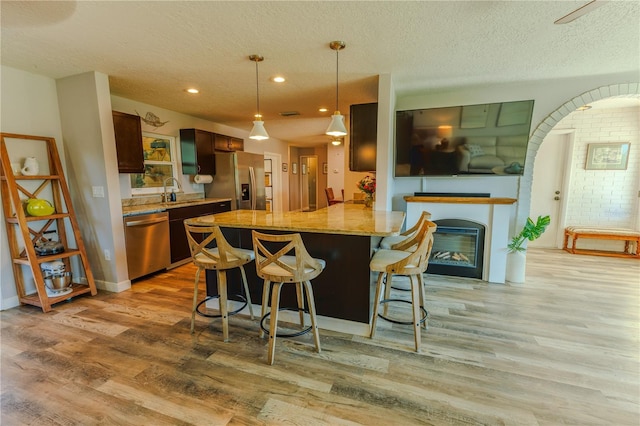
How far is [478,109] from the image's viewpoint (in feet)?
11.2

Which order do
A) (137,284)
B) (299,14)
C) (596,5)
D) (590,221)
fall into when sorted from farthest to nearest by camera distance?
(590,221) → (137,284) → (299,14) → (596,5)

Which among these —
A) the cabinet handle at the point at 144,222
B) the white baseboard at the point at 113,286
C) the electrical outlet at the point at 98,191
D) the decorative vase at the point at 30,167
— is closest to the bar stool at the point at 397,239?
the cabinet handle at the point at 144,222

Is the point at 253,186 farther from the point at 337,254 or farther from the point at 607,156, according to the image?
the point at 607,156

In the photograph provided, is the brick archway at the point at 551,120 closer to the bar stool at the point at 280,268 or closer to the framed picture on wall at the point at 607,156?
the framed picture on wall at the point at 607,156

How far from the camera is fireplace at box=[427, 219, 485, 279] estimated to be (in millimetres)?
3664

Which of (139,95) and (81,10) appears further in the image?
(139,95)

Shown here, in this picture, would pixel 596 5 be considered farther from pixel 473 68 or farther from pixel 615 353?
pixel 615 353

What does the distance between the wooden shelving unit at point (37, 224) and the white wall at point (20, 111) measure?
0.06 metres

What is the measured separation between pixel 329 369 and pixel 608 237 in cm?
525

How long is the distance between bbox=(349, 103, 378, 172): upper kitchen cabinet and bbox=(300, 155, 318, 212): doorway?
637 centimetres

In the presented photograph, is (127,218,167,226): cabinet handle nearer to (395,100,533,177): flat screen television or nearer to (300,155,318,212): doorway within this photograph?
(395,100,533,177): flat screen television

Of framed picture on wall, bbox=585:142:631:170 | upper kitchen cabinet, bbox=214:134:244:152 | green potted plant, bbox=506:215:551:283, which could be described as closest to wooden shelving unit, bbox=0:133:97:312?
upper kitchen cabinet, bbox=214:134:244:152

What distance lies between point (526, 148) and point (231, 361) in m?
3.83

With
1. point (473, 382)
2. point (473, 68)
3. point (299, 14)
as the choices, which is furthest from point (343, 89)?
point (473, 382)
